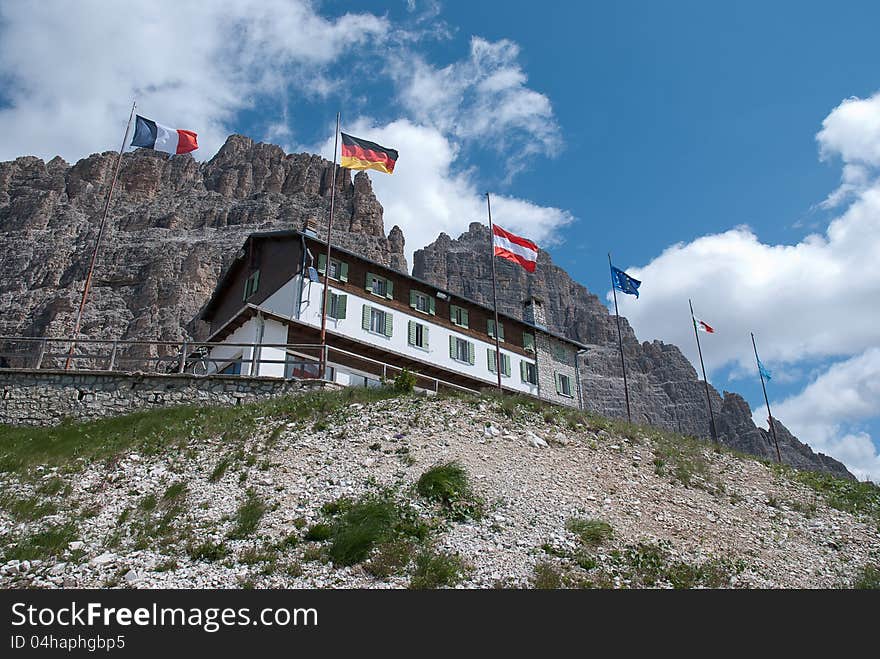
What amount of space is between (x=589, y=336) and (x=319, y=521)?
18267 centimetres

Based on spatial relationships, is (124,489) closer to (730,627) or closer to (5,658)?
(5,658)

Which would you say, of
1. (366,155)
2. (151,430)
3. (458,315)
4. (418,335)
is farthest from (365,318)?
(151,430)

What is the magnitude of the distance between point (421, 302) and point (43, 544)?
27234 millimetres

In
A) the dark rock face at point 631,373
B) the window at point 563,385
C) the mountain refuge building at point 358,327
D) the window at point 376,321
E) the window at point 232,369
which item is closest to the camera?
the window at point 232,369

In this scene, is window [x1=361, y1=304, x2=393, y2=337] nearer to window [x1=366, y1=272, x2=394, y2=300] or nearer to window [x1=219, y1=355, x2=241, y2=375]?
window [x1=366, y1=272, x2=394, y2=300]

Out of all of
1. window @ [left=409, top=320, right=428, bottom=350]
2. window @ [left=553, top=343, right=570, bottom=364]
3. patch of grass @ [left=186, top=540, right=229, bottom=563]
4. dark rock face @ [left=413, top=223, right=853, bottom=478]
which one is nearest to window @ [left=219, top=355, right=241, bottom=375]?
window @ [left=409, top=320, right=428, bottom=350]

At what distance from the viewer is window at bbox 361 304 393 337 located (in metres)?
35.3

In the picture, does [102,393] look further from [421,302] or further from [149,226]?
[149,226]

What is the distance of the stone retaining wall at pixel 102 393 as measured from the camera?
23.0 metres

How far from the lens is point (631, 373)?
176 meters

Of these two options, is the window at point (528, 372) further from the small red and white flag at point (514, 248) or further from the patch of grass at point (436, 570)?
Result: the patch of grass at point (436, 570)

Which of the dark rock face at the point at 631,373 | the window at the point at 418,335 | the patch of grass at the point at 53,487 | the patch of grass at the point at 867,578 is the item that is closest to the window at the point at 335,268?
the window at the point at 418,335

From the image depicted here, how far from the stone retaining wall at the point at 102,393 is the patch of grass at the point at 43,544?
9.61 metres

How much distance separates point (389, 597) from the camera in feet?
34.6
